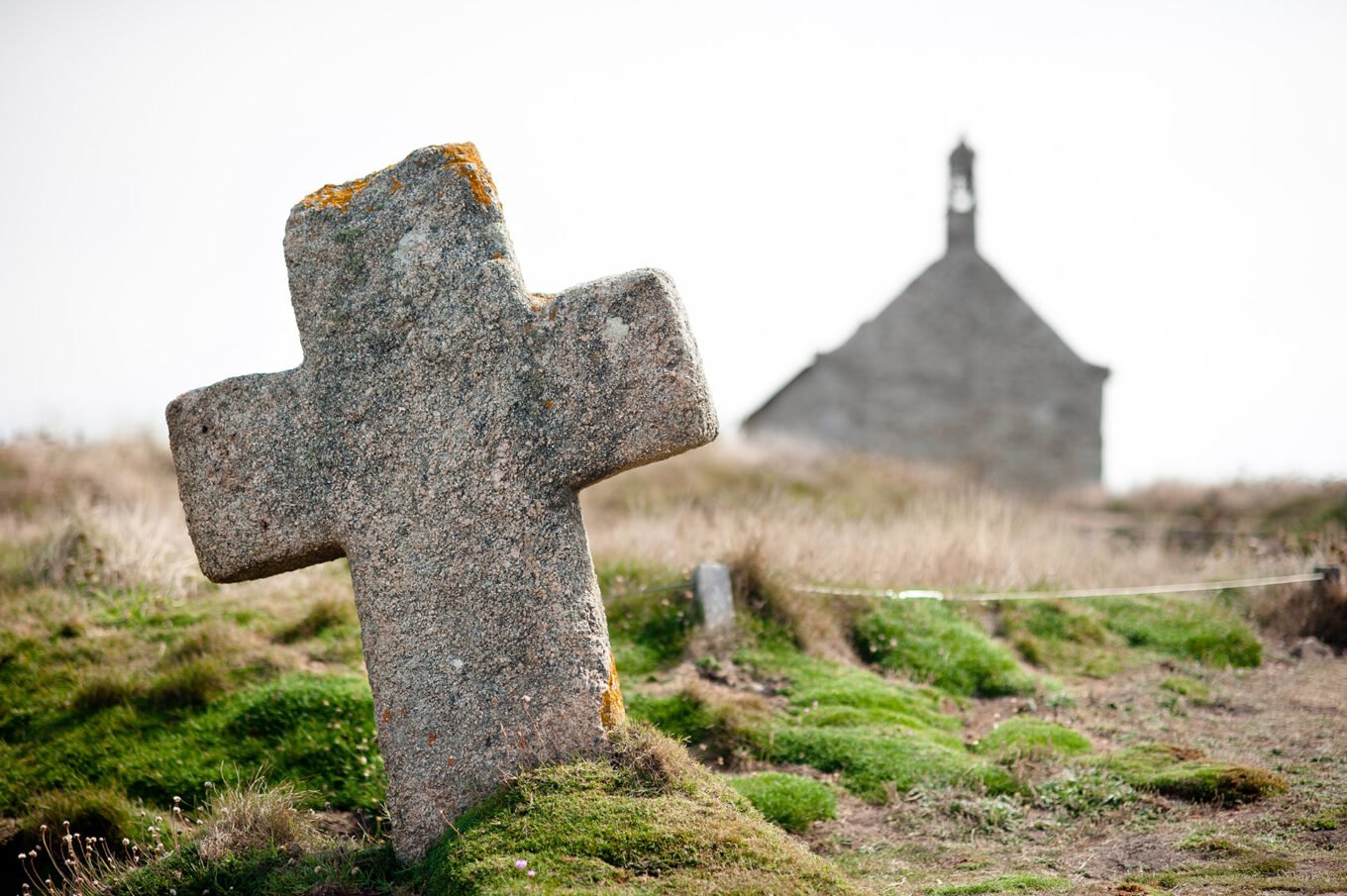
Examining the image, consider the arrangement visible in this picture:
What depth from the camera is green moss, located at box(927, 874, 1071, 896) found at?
4285 mm

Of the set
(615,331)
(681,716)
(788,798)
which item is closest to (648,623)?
(681,716)

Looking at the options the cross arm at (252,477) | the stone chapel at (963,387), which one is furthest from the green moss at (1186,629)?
the stone chapel at (963,387)

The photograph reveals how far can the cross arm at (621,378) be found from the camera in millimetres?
4203

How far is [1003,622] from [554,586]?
6412 millimetres

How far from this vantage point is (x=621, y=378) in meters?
4.27

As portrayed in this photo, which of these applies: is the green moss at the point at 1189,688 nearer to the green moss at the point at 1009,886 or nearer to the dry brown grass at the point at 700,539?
the dry brown grass at the point at 700,539

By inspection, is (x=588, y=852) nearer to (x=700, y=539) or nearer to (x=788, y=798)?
(x=788, y=798)

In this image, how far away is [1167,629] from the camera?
10023 mm

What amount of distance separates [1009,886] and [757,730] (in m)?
2.57

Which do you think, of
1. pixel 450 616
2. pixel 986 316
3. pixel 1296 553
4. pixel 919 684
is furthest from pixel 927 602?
pixel 986 316

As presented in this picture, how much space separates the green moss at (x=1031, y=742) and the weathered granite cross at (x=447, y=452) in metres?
3.20

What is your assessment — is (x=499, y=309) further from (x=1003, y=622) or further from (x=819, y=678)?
(x=1003, y=622)

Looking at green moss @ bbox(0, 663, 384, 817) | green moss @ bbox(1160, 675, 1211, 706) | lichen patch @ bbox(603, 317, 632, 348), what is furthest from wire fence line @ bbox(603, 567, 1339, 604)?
lichen patch @ bbox(603, 317, 632, 348)

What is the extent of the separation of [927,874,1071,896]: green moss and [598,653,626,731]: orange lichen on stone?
1442 mm
